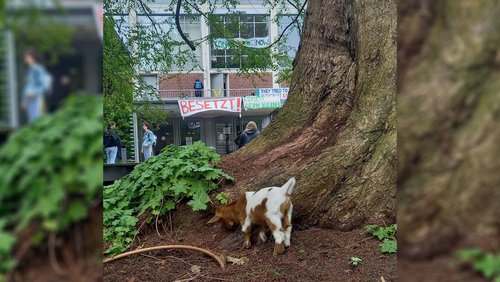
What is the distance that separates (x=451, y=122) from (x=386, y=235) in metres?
1.32

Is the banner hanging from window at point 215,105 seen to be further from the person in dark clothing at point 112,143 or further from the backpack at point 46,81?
the backpack at point 46,81

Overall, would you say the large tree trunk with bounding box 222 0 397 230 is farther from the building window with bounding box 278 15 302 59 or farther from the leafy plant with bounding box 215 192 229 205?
the building window with bounding box 278 15 302 59

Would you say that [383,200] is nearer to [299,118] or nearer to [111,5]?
[299,118]

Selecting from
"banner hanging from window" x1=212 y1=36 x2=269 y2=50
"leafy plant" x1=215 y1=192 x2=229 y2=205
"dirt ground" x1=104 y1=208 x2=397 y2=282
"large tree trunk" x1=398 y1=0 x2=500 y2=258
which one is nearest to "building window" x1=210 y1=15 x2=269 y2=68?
"banner hanging from window" x1=212 y1=36 x2=269 y2=50

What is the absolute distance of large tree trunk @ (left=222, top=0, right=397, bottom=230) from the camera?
2.12m

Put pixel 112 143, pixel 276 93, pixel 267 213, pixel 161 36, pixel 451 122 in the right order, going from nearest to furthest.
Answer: pixel 451 122
pixel 112 143
pixel 267 213
pixel 276 93
pixel 161 36

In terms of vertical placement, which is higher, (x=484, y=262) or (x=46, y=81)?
(x=46, y=81)

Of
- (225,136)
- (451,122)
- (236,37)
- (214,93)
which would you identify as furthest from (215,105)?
(451,122)

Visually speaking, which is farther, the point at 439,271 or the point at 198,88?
the point at 198,88

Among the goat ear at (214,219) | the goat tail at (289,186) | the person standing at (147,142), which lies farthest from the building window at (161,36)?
the goat tail at (289,186)

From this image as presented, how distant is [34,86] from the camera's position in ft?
2.14

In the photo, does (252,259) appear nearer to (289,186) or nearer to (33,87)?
(289,186)

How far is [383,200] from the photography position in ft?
7.01

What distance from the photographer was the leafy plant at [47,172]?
0.64 meters
